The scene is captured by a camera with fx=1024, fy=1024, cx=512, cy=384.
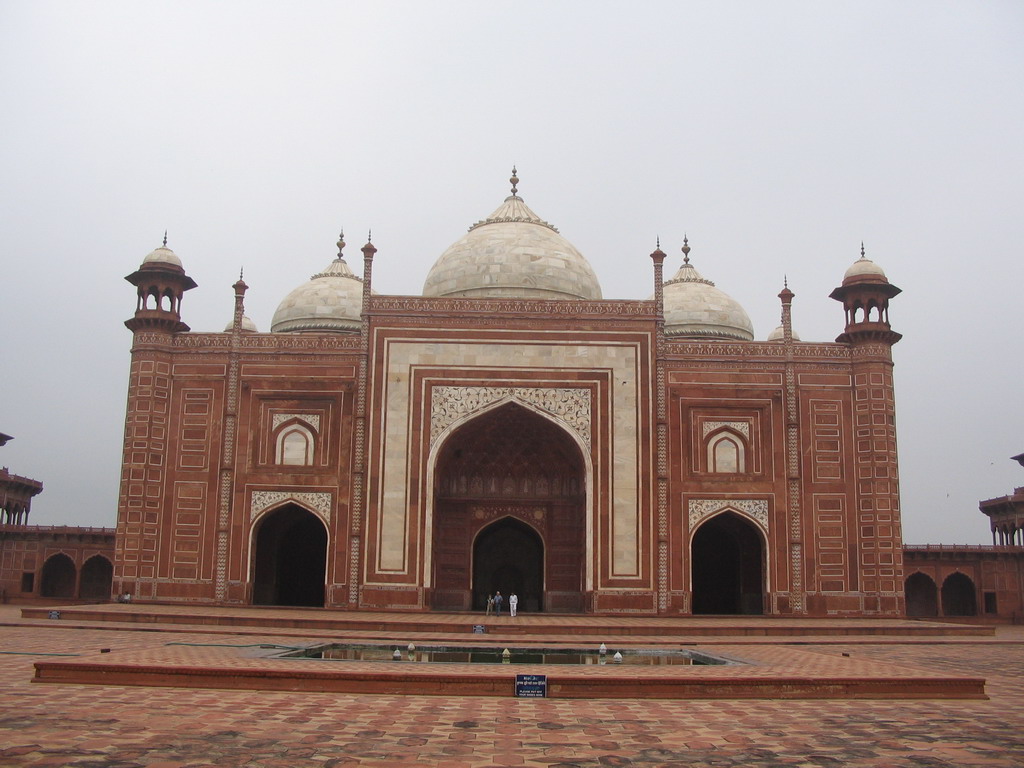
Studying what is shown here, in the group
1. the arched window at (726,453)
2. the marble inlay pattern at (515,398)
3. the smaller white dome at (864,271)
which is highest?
the smaller white dome at (864,271)

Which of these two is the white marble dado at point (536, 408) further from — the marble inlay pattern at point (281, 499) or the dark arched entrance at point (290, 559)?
the dark arched entrance at point (290, 559)

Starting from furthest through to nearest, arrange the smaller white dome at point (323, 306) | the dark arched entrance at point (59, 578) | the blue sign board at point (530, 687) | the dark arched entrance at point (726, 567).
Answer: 1. the dark arched entrance at point (59, 578)
2. the smaller white dome at point (323, 306)
3. the dark arched entrance at point (726, 567)
4. the blue sign board at point (530, 687)

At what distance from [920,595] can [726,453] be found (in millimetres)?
7324

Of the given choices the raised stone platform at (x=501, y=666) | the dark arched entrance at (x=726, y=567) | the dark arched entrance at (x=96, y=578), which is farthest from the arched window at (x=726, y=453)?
the dark arched entrance at (x=96, y=578)

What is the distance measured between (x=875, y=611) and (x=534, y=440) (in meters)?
6.09

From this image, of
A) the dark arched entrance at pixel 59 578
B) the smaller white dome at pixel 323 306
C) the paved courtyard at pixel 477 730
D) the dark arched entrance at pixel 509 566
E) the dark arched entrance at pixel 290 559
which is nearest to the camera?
the paved courtyard at pixel 477 730

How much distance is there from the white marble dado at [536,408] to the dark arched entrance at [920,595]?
8080mm

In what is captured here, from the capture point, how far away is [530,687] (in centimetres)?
645

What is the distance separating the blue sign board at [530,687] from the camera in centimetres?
645

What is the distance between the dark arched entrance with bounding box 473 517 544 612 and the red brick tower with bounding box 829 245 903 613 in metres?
5.42

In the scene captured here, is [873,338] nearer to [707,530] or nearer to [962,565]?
[707,530]

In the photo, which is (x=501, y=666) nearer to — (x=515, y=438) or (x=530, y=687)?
(x=530, y=687)

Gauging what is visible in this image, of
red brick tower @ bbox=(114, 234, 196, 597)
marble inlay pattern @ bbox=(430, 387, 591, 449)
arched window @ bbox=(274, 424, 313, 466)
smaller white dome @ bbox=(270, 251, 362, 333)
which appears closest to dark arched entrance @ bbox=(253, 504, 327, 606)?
arched window @ bbox=(274, 424, 313, 466)

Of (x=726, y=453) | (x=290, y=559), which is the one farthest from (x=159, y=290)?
(x=726, y=453)
